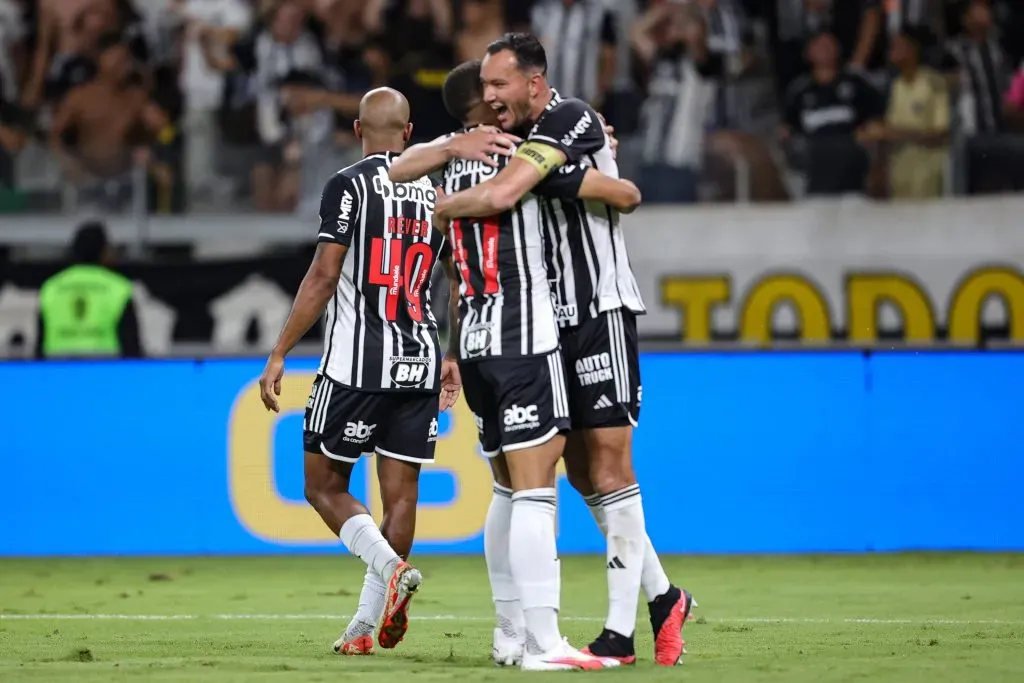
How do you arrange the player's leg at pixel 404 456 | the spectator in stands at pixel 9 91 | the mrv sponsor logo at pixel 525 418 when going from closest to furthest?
the mrv sponsor logo at pixel 525 418 < the player's leg at pixel 404 456 < the spectator in stands at pixel 9 91

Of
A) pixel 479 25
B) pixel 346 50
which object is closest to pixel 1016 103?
pixel 479 25

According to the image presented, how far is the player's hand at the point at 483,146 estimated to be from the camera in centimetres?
601

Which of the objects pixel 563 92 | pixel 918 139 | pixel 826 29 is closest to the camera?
pixel 918 139

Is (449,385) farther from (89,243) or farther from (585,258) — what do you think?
(89,243)

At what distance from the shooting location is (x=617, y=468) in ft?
19.7

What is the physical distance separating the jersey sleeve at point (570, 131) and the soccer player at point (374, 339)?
3.79 feet

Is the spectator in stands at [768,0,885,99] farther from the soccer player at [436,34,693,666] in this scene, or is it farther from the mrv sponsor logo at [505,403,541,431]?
the mrv sponsor logo at [505,403,541,431]

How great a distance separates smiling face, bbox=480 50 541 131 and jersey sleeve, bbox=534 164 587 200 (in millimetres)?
261

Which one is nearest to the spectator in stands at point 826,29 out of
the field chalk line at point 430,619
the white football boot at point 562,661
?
the field chalk line at point 430,619

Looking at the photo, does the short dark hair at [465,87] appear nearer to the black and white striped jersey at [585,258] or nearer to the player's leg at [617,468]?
the black and white striped jersey at [585,258]

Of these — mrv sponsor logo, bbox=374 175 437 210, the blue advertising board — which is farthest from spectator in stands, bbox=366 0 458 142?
mrv sponsor logo, bbox=374 175 437 210

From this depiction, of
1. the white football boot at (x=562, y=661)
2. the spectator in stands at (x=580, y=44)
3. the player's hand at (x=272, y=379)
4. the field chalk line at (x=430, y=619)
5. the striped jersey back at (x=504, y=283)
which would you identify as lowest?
the field chalk line at (x=430, y=619)

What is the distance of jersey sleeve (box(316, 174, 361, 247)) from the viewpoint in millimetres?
6773

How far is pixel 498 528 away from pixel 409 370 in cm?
93
